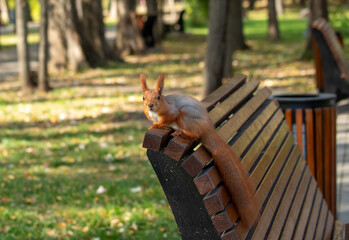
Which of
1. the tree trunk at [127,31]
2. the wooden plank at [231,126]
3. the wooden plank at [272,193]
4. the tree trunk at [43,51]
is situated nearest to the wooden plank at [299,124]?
the wooden plank at [231,126]

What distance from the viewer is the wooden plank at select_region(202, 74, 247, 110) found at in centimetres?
264

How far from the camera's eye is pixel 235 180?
2088 mm

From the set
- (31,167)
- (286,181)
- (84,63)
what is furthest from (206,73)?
(84,63)

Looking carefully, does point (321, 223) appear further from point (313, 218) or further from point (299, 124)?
point (299, 124)

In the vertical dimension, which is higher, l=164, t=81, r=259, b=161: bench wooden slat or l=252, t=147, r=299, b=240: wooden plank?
l=164, t=81, r=259, b=161: bench wooden slat

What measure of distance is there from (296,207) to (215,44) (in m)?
5.73

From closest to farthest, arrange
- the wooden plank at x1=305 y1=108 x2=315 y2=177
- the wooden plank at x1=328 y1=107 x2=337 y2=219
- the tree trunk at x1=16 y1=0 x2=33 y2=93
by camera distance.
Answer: the wooden plank at x1=305 y1=108 x2=315 y2=177 → the wooden plank at x1=328 y1=107 x2=337 y2=219 → the tree trunk at x1=16 y1=0 x2=33 y2=93

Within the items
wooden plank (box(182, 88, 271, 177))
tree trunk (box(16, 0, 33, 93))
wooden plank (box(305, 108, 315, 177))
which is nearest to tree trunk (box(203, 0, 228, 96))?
tree trunk (box(16, 0, 33, 93))

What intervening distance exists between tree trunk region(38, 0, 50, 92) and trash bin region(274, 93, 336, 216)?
25.9ft

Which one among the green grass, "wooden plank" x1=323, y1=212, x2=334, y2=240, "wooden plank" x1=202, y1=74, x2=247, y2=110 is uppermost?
"wooden plank" x1=202, y1=74, x2=247, y2=110

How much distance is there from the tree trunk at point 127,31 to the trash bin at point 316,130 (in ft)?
50.0

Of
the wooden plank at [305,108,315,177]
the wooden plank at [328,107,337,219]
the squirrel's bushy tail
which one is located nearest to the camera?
the squirrel's bushy tail

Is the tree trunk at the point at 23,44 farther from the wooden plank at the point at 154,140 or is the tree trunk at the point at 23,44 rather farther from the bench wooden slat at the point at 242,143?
the wooden plank at the point at 154,140

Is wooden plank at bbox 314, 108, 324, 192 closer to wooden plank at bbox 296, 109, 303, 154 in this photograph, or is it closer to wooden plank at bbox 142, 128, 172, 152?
wooden plank at bbox 296, 109, 303, 154
